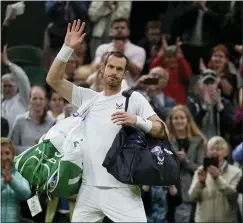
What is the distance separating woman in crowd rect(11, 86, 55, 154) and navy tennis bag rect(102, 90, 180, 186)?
3.65 meters

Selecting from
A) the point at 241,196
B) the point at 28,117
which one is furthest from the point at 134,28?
the point at 241,196

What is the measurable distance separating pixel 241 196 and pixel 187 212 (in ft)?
2.24

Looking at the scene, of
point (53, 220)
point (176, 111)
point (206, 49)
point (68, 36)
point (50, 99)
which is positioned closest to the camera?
point (68, 36)

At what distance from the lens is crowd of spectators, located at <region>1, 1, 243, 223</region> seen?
1052 cm

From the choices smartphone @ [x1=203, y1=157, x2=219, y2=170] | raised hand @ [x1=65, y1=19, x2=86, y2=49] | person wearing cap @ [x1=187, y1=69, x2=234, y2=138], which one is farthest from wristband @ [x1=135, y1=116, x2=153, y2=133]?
person wearing cap @ [x1=187, y1=69, x2=234, y2=138]

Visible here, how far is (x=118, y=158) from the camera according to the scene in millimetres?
7531

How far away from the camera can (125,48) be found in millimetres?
12773

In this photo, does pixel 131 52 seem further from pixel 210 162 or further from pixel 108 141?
pixel 108 141

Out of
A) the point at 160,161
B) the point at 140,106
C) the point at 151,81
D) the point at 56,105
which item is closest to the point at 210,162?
the point at 151,81

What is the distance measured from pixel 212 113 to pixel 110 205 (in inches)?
182

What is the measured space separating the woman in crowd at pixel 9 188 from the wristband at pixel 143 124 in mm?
3021

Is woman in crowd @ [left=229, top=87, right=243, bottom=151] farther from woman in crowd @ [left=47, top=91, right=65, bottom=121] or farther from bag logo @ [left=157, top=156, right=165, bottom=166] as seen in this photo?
bag logo @ [left=157, top=156, right=165, bottom=166]

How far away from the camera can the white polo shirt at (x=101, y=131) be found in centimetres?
768

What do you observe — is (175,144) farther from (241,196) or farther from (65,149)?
(65,149)
